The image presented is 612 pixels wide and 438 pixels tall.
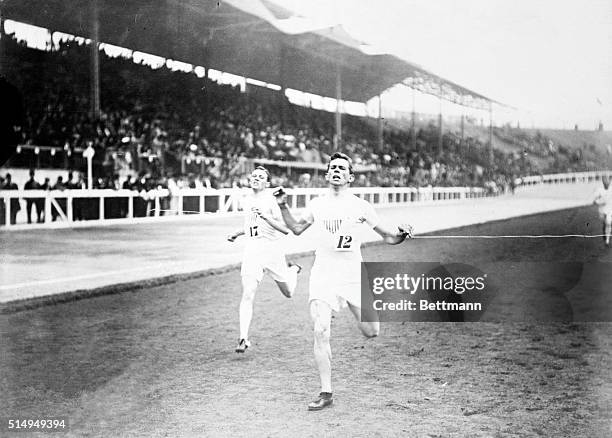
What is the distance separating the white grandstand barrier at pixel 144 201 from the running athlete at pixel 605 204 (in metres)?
1.33

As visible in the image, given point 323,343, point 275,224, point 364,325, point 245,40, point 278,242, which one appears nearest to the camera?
point 323,343

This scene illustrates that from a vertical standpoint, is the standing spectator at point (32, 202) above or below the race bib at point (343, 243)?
above

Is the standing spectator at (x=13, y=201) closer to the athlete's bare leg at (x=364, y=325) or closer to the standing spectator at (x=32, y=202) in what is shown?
the standing spectator at (x=32, y=202)

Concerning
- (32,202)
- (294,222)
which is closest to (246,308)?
(294,222)

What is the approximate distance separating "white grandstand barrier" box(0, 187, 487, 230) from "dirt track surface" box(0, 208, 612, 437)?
0.76m

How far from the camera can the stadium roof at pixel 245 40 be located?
627 cm

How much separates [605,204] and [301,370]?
3.46 meters

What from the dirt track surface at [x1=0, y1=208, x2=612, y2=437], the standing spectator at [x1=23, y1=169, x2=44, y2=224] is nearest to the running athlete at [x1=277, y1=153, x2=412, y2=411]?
the dirt track surface at [x1=0, y1=208, x2=612, y2=437]

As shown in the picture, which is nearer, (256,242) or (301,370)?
(301,370)

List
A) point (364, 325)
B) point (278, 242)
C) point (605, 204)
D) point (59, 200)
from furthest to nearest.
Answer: point (59, 200), point (605, 204), point (278, 242), point (364, 325)

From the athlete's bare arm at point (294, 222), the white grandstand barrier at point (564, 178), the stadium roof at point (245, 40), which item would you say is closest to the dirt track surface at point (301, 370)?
the white grandstand barrier at point (564, 178)

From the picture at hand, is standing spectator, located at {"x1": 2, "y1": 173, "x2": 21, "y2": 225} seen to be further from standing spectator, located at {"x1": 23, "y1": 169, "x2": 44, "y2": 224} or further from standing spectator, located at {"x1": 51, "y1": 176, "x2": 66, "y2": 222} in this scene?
standing spectator, located at {"x1": 51, "y1": 176, "x2": 66, "y2": 222}

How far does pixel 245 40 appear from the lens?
6.73m

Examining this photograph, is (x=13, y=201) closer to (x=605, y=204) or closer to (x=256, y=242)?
(x=256, y=242)
